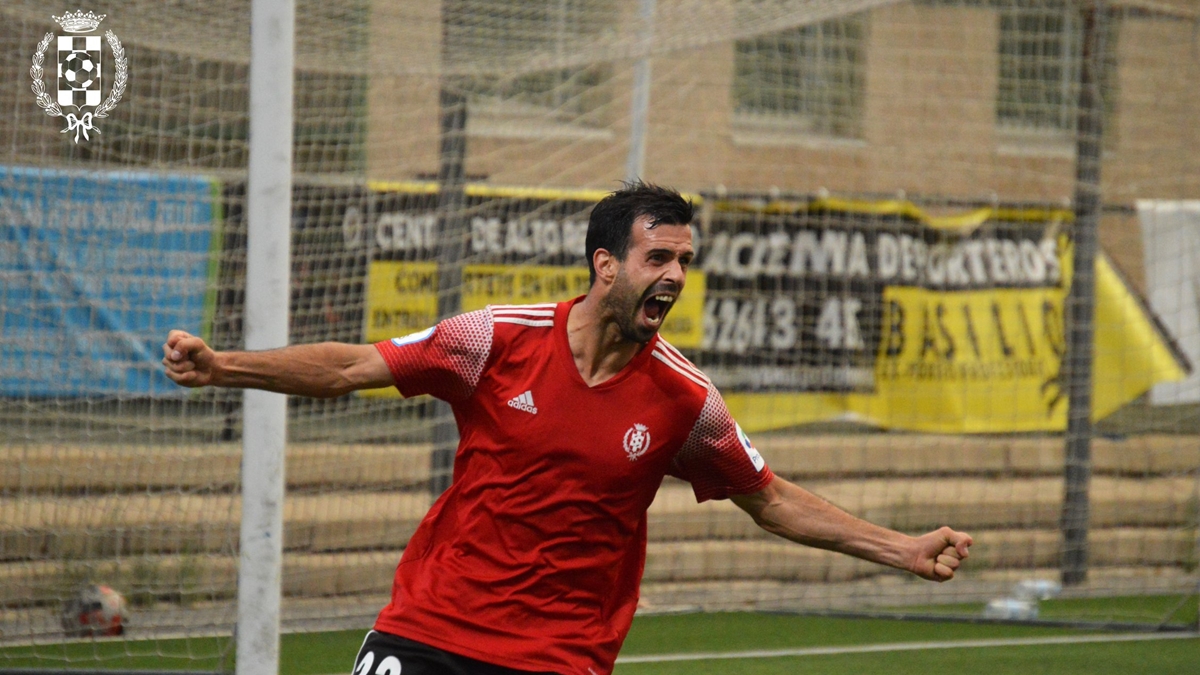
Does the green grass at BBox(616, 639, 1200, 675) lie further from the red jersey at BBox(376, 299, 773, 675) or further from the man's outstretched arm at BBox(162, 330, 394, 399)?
the man's outstretched arm at BBox(162, 330, 394, 399)

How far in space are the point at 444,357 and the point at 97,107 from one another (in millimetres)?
4056

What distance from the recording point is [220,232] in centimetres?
733

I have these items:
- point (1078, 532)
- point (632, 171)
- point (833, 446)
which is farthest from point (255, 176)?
point (1078, 532)

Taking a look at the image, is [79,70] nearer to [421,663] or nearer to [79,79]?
[79,79]

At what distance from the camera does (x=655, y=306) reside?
365 cm

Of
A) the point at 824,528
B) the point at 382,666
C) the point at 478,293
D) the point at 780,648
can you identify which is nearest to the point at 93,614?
the point at 478,293

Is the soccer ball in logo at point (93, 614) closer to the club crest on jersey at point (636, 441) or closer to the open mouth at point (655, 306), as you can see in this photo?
the club crest on jersey at point (636, 441)

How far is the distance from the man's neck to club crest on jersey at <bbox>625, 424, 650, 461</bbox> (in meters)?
0.15

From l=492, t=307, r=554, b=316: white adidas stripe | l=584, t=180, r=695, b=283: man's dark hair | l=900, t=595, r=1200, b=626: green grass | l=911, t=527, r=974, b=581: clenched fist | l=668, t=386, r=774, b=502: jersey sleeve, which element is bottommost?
l=900, t=595, r=1200, b=626: green grass

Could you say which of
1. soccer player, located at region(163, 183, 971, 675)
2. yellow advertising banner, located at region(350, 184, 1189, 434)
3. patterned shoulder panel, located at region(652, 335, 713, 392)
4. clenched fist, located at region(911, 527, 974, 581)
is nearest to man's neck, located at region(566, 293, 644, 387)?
soccer player, located at region(163, 183, 971, 675)

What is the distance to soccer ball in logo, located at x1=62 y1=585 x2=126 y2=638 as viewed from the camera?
6.79m

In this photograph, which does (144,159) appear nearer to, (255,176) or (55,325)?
(55,325)

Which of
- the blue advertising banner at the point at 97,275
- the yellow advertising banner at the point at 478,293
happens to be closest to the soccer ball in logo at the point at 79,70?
the blue advertising banner at the point at 97,275

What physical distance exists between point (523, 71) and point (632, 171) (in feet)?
4.04
